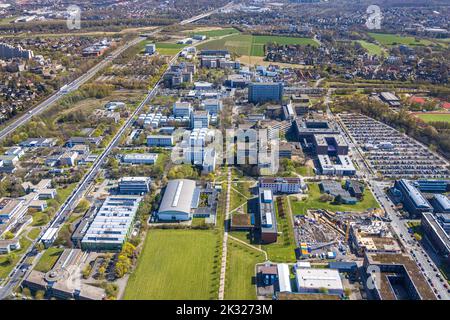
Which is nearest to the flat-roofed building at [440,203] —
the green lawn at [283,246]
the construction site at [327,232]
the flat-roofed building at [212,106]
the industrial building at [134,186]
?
the construction site at [327,232]

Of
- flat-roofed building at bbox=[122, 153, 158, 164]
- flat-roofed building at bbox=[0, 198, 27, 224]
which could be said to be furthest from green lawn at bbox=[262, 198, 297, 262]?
flat-roofed building at bbox=[0, 198, 27, 224]

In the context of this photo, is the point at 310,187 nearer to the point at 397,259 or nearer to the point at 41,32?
the point at 397,259

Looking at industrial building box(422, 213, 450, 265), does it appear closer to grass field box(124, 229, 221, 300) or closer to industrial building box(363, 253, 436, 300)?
industrial building box(363, 253, 436, 300)

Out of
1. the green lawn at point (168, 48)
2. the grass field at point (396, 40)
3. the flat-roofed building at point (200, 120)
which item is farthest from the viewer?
the grass field at point (396, 40)

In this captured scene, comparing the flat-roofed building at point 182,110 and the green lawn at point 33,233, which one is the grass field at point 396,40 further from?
the green lawn at point 33,233

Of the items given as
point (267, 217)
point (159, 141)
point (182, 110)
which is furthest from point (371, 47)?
point (267, 217)
